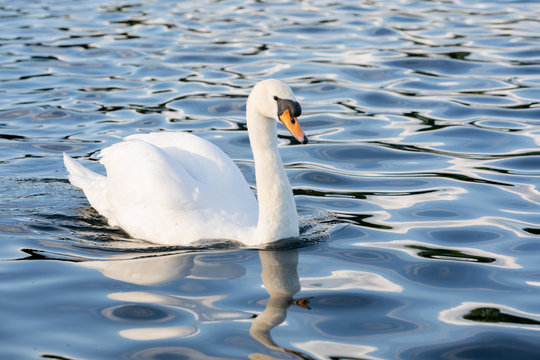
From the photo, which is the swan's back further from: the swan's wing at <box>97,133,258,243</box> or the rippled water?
the rippled water

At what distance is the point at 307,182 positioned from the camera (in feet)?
32.7

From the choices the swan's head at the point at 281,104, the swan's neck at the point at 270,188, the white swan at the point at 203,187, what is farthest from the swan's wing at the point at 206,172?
the swan's head at the point at 281,104

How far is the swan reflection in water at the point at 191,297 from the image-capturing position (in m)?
5.99

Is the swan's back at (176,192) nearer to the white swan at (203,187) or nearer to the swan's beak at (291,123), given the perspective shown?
the white swan at (203,187)

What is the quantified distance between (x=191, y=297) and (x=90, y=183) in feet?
10.3

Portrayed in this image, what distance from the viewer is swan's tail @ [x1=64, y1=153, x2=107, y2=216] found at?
355 inches

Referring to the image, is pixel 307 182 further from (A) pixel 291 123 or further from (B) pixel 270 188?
(A) pixel 291 123

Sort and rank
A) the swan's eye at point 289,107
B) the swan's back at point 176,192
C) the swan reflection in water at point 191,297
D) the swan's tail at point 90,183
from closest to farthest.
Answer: the swan reflection in water at point 191,297 → the swan's eye at point 289,107 → the swan's back at point 176,192 → the swan's tail at point 90,183

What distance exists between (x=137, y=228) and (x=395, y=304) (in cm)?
259

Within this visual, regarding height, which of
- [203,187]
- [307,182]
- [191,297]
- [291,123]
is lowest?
[307,182]

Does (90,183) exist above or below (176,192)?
below

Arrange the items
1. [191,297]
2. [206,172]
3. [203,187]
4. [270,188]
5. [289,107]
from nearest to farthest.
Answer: [191,297] → [289,107] → [270,188] → [203,187] → [206,172]

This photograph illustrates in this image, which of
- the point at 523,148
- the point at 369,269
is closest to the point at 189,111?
the point at 523,148

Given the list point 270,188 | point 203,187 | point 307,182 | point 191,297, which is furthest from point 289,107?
point 307,182
